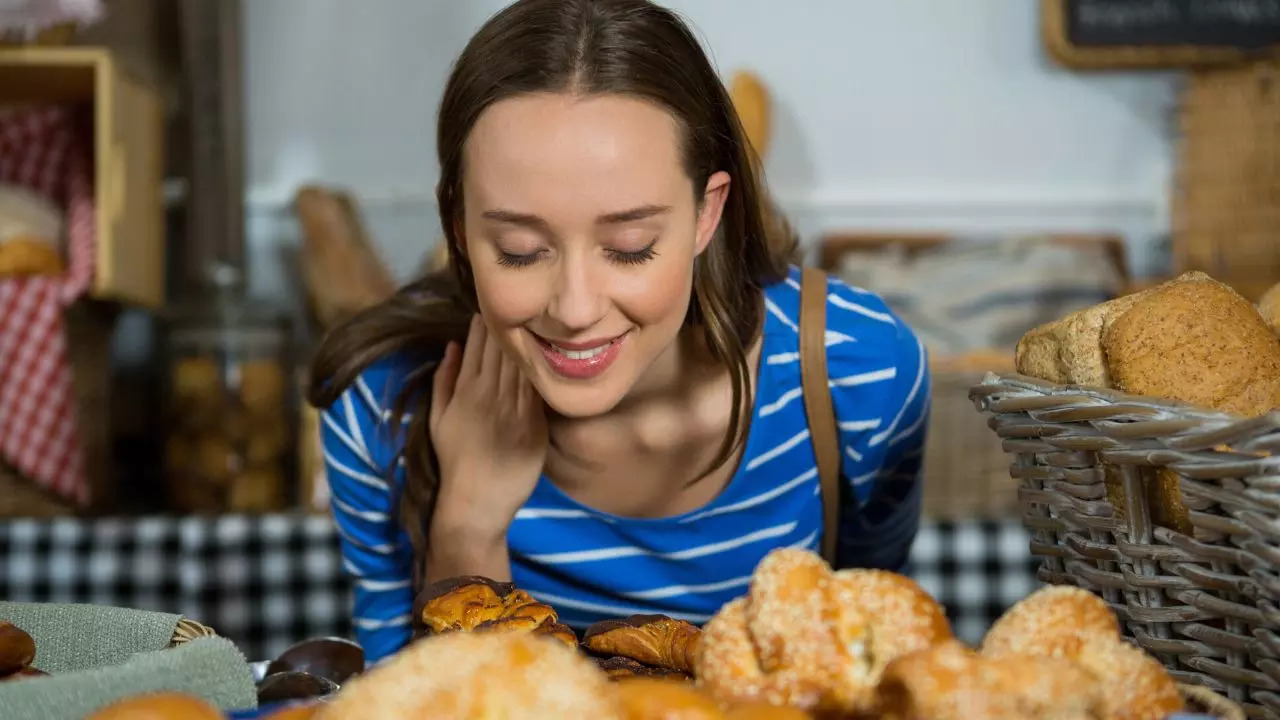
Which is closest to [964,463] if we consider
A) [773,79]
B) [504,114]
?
[773,79]

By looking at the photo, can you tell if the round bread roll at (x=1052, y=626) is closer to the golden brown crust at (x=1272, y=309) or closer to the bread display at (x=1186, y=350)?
the bread display at (x=1186, y=350)

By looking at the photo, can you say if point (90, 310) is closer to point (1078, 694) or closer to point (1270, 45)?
point (1078, 694)

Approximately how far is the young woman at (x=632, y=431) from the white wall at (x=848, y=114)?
1.36 metres

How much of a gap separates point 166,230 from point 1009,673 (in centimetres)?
248

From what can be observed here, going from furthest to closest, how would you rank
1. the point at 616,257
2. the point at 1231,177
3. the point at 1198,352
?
the point at 1231,177, the point at 616,257, the point at 1198,352

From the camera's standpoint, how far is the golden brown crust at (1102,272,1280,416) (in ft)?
2.58

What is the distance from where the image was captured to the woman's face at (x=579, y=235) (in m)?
0.88

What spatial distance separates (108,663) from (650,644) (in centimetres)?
31

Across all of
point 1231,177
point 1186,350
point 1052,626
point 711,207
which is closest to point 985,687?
point 1052,626

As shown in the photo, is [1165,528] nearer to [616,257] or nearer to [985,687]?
[985,687]

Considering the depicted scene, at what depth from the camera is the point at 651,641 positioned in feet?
2.18

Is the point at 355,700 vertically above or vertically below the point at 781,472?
above

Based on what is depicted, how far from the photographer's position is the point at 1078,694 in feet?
1.59

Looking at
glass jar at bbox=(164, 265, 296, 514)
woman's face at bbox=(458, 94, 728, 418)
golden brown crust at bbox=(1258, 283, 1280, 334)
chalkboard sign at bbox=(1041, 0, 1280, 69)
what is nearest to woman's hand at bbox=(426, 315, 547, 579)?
woman's face at bbox=(458, 94, 728, 418)
